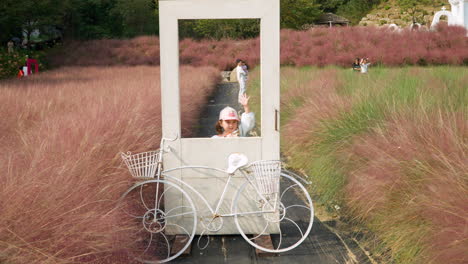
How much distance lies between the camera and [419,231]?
353cm

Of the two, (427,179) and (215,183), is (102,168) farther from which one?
(427,179)

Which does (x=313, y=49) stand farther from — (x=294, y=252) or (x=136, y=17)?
(x=294, y=252)

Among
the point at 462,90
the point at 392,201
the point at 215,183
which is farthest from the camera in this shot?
the point at 462,90

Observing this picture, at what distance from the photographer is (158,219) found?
3.87m

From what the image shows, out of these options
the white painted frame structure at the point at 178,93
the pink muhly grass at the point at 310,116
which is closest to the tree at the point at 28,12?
the pink muhly grass at the point at 310,116

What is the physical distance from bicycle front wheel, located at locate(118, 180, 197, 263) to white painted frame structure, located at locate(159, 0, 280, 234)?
0.10 metres

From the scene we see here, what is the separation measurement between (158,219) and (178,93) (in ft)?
3.07

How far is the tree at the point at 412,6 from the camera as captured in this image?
1996 inches

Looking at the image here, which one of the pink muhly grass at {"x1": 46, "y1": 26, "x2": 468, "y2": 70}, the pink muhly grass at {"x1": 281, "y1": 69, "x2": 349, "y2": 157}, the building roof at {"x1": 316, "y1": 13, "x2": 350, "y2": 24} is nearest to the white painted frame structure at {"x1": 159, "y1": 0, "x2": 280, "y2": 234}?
the pink muhly grass at {"x1": 281, "y1": 69, "x2": 349, "y2": 157}

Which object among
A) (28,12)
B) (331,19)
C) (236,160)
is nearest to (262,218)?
(236,160)

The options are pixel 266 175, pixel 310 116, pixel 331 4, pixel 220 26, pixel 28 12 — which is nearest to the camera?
pixel 266 175

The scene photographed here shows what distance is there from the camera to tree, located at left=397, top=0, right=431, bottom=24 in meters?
50.7

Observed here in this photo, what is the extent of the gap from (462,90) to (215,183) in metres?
3.73

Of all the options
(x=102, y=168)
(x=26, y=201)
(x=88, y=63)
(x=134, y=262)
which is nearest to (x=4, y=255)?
(x=26, y=201)
